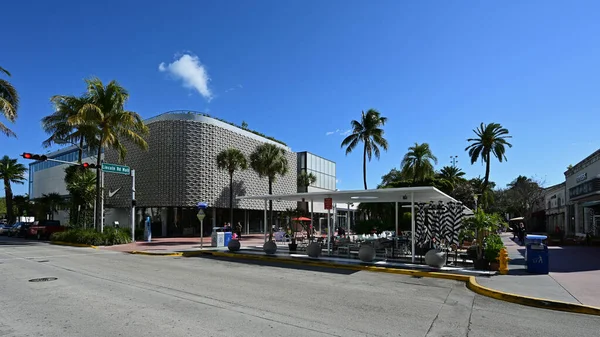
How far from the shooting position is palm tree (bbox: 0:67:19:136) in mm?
23000

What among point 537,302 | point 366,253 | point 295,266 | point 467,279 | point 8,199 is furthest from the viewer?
point 8,199

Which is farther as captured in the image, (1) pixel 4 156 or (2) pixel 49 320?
(1) pixel 4 156

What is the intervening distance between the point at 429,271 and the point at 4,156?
65312 millimetres

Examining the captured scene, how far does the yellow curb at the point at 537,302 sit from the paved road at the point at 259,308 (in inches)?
15.0

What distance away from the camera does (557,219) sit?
4497cm

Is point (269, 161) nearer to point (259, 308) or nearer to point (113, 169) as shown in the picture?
point (113, 169)

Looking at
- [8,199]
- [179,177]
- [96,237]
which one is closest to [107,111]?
[96,237]

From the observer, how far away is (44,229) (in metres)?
33.2

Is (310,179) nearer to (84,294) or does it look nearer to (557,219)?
(557,219)

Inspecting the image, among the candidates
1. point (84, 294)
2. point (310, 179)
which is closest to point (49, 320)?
point (84, 294)

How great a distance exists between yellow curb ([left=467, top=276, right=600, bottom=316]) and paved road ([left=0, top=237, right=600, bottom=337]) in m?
0.38

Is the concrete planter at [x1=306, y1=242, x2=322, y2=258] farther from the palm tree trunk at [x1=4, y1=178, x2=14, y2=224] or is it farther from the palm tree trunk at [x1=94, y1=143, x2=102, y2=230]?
the palm tree trunk at [x1=4, y1=178, x2=14, y2=224]

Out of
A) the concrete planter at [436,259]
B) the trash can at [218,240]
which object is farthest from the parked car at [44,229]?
the concrete planter at [436,259]

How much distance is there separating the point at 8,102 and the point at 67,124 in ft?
11.9
